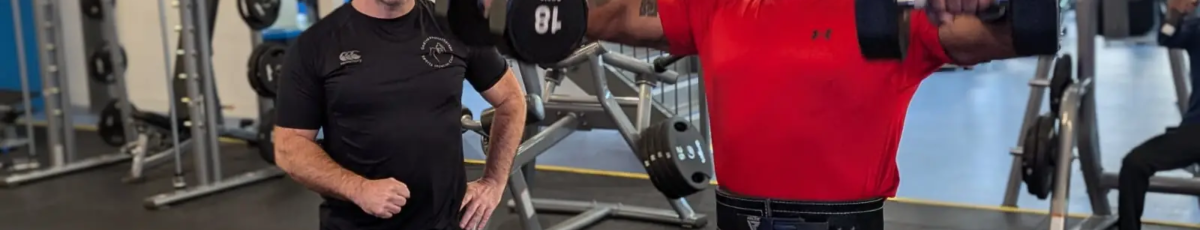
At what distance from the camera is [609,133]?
623 centimetres

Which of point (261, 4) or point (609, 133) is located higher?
point (261, 4)

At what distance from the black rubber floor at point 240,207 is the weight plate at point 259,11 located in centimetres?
70

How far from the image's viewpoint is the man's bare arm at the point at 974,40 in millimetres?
1315

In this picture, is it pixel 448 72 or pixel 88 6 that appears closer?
pixel 448 72

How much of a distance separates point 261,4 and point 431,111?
3.06 meters

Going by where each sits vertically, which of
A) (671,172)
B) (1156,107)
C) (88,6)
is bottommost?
(1156,107)

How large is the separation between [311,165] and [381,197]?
173mm

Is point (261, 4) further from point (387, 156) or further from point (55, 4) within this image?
point (387, 156)

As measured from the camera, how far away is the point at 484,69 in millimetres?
2240

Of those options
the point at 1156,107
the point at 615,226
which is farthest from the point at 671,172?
the point at 1156,107

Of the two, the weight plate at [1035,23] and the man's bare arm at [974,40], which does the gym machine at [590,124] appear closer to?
the man's bare arm at [974,40]

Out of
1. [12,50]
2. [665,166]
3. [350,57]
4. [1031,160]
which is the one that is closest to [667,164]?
[665,166]

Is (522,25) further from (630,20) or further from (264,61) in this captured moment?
(264,61)

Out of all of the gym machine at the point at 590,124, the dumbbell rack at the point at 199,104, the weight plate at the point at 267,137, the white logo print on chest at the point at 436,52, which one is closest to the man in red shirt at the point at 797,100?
the white logo print on chest at the point at 436,52
